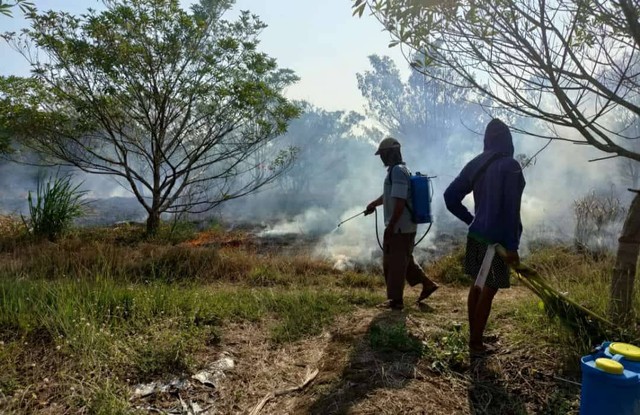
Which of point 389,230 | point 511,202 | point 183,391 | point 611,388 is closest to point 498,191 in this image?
point 511,202

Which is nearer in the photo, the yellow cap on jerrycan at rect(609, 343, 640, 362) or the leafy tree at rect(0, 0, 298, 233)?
the yellow cap on jerrycan at rect(609, 343, 640, 362)

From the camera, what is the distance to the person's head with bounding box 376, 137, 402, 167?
4477 mm

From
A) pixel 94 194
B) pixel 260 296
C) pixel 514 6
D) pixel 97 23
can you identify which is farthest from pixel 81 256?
pixel 94 194

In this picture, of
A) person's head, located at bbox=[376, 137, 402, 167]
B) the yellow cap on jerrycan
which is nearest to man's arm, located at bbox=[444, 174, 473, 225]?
person's head, located at bbox=[376, 137, 402, 167]

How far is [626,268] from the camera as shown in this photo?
300cm

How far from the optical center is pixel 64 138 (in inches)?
372

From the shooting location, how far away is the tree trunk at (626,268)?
9.80 ft

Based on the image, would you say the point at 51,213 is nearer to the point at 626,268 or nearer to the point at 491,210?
the point at 491,210

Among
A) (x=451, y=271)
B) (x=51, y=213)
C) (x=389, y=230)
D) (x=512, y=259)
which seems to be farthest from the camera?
(x=51, y=213)

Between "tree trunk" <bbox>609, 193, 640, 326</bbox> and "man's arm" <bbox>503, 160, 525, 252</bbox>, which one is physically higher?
"man's arm" <bbox>503, 160, 525, 252</bbox>

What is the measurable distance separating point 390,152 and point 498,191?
1588 mm

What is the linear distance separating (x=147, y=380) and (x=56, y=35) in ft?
25.3

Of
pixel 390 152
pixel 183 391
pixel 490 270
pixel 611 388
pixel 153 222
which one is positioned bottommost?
pixel 183 391

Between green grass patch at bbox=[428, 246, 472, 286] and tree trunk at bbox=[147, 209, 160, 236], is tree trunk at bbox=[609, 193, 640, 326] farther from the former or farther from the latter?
tree trunk at bbox=[147, 209, 160, 236]
